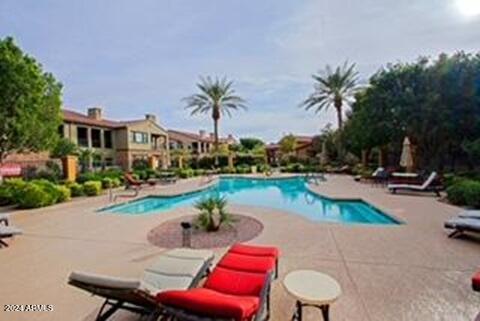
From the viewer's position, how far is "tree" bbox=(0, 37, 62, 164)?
14664 millimetres

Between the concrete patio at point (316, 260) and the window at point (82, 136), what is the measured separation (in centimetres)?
2442

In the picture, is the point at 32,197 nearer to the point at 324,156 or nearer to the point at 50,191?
the point at 50,191

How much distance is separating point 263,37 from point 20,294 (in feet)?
41.9

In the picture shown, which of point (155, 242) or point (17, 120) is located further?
point (17, 120)

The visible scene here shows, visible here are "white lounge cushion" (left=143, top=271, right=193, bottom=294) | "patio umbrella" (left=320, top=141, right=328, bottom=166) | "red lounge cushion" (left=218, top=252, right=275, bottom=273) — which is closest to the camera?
"white lounge cushion" (left=143, top=271, right=193, bottom=294)

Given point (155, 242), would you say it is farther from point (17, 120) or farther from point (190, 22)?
point (17, 120)

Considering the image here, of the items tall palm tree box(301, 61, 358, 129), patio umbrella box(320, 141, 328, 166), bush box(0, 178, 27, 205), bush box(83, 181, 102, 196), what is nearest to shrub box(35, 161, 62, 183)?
bush box(83, 181, 102, 196)

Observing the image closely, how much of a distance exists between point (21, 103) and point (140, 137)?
81.3ft

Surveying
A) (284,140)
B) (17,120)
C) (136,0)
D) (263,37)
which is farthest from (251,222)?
(284,140)

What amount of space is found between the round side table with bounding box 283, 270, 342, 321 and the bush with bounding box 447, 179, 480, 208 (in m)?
9.53

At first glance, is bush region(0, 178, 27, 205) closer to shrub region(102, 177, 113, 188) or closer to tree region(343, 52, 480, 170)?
shrub region(102, 177, 113, 188)

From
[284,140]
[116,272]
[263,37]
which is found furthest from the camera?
[284,140]

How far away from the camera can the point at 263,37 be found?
48.1ft

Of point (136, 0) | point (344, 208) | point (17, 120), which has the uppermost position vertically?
point (136, 0)
